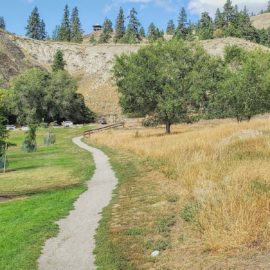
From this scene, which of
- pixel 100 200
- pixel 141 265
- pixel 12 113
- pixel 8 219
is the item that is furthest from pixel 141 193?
pixel 12 113

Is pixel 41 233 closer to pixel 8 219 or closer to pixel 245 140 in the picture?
pixel 8 219

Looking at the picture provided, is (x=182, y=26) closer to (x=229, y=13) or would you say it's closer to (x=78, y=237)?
(x=229, y=13)

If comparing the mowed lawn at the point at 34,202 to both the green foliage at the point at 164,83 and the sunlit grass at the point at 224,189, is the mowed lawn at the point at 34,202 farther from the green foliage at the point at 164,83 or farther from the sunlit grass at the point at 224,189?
the green foliage at the point at 164,83

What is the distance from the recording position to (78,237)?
12727 mm

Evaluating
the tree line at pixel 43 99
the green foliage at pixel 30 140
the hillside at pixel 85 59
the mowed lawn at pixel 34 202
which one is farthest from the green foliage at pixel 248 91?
the hillside at pixel 85 59

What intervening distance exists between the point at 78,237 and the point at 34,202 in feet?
21.9

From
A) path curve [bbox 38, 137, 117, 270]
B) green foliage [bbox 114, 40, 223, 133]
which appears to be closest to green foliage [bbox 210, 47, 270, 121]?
green foliage [bbox 114, 40, 223, 133]

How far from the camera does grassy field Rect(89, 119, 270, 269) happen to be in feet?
33.0

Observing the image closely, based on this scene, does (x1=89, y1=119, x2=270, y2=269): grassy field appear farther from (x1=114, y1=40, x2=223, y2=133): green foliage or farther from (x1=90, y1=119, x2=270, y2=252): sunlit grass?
(x1=114, y1=40, x2=223, y2=133): green foliage

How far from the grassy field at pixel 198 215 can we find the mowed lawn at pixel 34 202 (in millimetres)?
2016

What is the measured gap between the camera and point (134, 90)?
5106 cm

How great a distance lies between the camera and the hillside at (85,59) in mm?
132375

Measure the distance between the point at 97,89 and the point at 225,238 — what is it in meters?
133

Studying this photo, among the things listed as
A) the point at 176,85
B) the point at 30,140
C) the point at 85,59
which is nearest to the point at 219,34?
the point at 85,59
